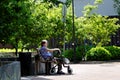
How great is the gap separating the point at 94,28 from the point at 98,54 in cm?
930

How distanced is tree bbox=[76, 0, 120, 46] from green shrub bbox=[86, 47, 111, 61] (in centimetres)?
777

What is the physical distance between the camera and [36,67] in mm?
17969

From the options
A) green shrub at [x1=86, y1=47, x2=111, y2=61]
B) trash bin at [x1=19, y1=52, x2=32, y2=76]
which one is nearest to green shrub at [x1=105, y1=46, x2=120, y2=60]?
green shrub at [x1=86, y1=47, x2=111, y2=61]

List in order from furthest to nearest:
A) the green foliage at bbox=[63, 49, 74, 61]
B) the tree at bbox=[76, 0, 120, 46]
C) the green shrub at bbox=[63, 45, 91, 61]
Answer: the tree at bbox=[76, 0, 120, 46] < the green foliage at bbox=[63, 49, 74, 61] < the green shrub at bbox=[63, 45, 91, 61]

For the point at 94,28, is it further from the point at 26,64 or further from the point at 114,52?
the point at 26,64

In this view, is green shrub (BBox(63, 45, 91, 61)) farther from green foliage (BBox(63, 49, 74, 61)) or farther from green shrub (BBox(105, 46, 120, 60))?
green shrub (BBox(105, 46, 120, 60))

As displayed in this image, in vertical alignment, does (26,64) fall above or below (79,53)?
below

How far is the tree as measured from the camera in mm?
38938

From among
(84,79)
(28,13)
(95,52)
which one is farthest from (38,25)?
(28,13)

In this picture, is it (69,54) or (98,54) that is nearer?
(98,54)

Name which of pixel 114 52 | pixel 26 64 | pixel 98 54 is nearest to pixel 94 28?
pixel 114 52

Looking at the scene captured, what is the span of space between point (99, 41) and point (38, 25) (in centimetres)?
1659

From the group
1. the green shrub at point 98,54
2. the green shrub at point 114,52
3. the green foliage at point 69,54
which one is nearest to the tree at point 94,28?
the green foliage at point 69,54

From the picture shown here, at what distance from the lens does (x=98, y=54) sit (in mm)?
30203
